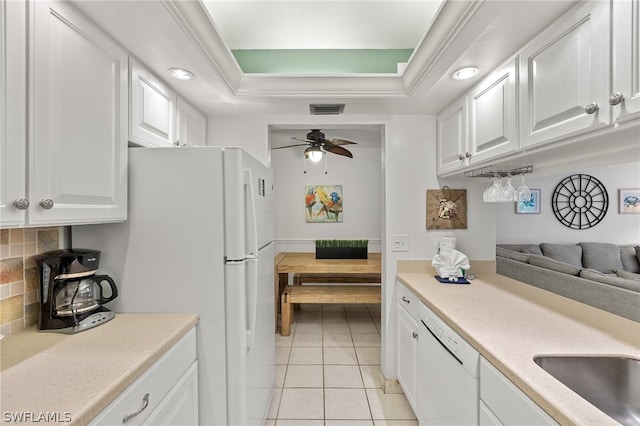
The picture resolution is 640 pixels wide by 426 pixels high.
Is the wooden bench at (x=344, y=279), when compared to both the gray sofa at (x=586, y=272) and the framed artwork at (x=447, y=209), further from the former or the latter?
the framed artwork at (x=447, y=209)

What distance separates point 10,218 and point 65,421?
24.2 inches

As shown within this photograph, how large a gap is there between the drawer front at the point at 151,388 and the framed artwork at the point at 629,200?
4086mm

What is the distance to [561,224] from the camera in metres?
3.74

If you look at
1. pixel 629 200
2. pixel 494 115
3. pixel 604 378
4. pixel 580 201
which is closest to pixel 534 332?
pixel 604 378

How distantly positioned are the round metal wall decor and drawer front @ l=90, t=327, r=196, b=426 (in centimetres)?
425

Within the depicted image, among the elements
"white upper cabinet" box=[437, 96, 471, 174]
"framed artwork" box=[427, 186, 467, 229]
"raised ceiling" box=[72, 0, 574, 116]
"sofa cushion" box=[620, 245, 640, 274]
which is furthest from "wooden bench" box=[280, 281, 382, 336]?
"sofa cushion" box=[620, 245, 640, 274]

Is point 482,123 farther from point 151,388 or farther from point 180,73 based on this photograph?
point 151,388

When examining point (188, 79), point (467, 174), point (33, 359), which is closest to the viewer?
point (33, 359)

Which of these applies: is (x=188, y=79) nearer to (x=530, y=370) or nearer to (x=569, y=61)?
(x=569, y=61)

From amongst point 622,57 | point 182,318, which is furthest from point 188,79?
point 622,57

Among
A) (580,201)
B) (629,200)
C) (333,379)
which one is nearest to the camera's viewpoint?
(333,379)

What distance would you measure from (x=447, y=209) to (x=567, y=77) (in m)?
1.29

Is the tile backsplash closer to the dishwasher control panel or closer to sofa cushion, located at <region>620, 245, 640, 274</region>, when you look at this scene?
the dishwasher control panel

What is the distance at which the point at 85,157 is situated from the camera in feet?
3.66
